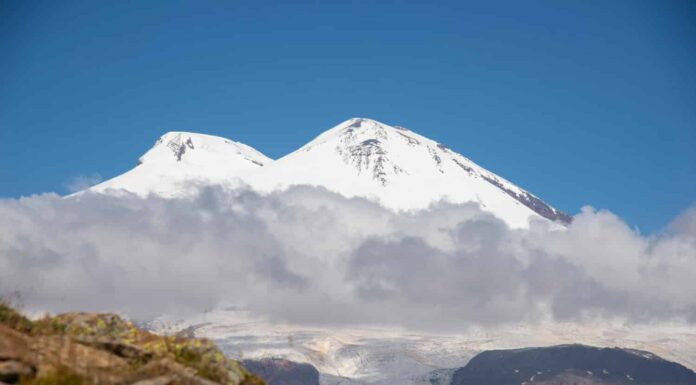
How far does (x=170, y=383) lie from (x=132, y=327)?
5.24 m

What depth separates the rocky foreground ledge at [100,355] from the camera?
20.4 meters

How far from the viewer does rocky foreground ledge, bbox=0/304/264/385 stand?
2042cm

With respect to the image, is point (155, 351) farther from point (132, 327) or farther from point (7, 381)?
point (7, 381)

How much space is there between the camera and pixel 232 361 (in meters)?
24.8

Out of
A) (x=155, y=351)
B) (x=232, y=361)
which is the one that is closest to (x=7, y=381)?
(x=155, y=351)

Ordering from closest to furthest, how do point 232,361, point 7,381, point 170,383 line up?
point 7,381
point 170,383
point 232,361

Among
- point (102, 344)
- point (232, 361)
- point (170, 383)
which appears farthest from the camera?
point (232, 361)

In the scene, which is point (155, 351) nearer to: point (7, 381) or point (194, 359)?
point (194, 359)

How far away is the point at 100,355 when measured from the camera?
2264 cm

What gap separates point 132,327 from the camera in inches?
1014

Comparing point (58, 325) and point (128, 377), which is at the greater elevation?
point (58, 325)

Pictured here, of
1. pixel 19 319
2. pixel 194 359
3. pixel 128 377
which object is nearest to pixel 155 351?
pixel 194 359

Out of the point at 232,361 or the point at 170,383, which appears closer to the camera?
the point at 170,383

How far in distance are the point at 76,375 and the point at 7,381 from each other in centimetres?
172
